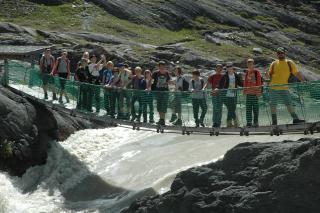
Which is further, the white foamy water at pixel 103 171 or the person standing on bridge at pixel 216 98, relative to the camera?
the white foamy water at pixel 103 171

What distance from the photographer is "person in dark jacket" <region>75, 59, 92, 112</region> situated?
25156mm

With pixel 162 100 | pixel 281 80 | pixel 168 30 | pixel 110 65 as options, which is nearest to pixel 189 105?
pixel 162 100

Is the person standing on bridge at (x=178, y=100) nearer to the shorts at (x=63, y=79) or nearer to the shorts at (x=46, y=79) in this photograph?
the shorts at (x=63, y=79)

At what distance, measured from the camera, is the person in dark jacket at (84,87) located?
25156mm

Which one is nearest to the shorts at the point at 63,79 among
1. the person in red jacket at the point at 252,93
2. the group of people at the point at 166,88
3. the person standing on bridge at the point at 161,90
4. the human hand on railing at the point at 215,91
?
the group of people at the point at 166,88

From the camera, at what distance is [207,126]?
69.1 feet

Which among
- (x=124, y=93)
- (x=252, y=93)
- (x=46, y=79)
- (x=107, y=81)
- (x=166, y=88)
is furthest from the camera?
(x=46, y=79)

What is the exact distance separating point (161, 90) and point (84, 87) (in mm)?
4072

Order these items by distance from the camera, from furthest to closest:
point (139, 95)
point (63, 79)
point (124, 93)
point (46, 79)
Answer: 1. point (46, 79)
2. point (63, 79)
3. point (124, 93)
4. point (139, 95)

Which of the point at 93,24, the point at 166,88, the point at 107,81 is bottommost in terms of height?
the point at 166,88

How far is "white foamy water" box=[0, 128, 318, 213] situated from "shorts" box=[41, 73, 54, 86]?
3.20m

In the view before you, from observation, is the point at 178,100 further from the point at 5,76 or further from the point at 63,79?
the point at 5,76

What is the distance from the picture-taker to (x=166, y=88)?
2245 cm

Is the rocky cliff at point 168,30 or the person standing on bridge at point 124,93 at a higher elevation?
the rocky cliff at point 168,30
